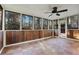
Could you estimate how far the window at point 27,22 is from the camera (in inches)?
171

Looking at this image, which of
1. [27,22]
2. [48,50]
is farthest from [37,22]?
[48,50]

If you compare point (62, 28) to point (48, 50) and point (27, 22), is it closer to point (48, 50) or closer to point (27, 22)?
point (27, 22)

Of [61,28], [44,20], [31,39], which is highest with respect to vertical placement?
[44,20]

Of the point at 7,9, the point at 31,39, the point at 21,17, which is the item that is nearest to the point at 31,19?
the point at 21,17

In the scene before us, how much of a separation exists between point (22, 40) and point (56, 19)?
5.91 feet

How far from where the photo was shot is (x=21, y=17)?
426cm

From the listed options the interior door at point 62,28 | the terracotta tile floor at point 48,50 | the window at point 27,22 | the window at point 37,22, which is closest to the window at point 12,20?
the window at point 27,22

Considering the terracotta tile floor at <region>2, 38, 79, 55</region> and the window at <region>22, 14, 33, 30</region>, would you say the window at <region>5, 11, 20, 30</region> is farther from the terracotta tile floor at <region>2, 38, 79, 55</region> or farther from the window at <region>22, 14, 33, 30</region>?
the terracotta tile floor at <region>2, 38, 79, 55</region>

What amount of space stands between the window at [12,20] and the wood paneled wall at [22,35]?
19 centimetres

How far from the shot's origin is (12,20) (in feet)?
11.9

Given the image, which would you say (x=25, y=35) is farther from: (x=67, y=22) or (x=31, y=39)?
(x=67, y=22)

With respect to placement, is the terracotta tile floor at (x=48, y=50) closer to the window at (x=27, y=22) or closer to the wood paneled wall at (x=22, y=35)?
the wood paneled wall at (x=22, y=35)
